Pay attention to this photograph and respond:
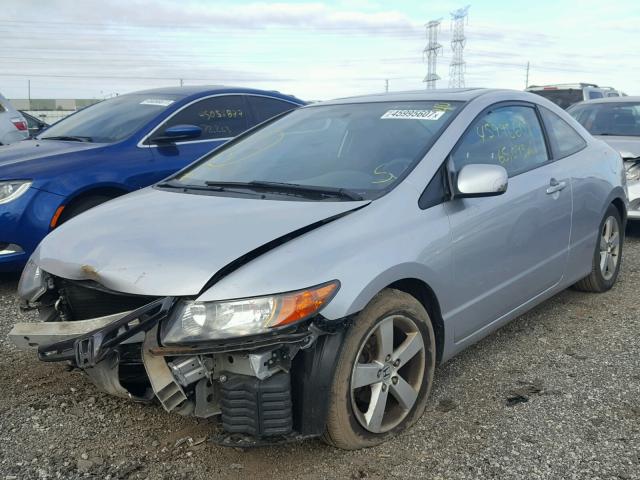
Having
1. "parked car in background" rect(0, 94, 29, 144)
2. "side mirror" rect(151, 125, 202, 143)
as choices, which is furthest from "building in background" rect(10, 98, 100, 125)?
"side mirror" rect(151, 125, 202, 143)

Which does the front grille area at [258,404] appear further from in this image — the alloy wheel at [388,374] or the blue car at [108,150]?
the blue car at [108,150]

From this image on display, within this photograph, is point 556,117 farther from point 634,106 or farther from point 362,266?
point 634,106

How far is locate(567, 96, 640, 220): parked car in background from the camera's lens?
6.71 meters

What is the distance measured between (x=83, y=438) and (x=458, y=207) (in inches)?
80.2

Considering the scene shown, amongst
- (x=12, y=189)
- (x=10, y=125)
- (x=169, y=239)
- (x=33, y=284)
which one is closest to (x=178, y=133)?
(x=12, y=189)

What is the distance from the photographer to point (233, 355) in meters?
2.36

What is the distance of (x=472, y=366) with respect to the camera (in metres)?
3.63

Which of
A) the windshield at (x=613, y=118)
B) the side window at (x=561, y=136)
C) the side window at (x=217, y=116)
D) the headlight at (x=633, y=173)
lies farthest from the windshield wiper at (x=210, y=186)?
the windshield at (x=613, y=118)

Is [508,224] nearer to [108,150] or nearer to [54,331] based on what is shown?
[54,331]

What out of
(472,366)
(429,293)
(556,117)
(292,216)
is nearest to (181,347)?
(292,216)

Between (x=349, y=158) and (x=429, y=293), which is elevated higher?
(x=349, y=158)

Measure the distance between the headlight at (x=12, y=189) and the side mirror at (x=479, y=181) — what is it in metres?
3.35

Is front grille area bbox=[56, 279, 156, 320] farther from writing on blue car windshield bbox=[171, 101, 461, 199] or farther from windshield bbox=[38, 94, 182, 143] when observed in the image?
windshield bbox=[38, 94, 182, 143]

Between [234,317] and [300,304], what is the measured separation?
245 millimetres
